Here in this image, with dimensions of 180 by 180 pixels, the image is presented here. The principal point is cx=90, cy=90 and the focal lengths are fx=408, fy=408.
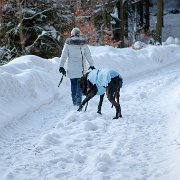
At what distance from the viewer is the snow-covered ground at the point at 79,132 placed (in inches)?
214

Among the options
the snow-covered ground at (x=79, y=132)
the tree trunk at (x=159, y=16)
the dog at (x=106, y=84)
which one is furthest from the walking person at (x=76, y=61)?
the tree trunk at (x=159, y=16)

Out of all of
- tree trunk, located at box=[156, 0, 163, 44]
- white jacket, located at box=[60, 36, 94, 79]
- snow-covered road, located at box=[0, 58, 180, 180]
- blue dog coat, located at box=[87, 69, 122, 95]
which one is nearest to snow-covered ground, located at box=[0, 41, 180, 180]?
snow-covered road, located at box=[0, 58, 180, 180]

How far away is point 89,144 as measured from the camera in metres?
6.55

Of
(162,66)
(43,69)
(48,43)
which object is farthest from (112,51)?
(43,69)

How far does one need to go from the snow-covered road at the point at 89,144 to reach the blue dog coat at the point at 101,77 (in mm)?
633

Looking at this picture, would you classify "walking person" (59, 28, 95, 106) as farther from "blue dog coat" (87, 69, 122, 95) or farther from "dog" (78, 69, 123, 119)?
"blue dog coat" (87, 69, 122, 95)

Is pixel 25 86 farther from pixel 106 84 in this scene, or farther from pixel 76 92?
pixel 106 84

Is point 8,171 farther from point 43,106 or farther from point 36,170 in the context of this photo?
point 43,106

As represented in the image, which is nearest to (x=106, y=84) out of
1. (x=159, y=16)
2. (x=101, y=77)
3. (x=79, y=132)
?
(x=101, y=77)

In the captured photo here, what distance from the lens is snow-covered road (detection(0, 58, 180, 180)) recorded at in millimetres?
5367

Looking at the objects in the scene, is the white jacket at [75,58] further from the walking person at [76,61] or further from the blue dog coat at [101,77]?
the blue dog coat at [101,77]

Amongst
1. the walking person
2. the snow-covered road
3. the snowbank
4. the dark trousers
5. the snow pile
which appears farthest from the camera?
the dark trousers

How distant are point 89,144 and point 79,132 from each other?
0.79 m

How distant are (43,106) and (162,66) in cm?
938
